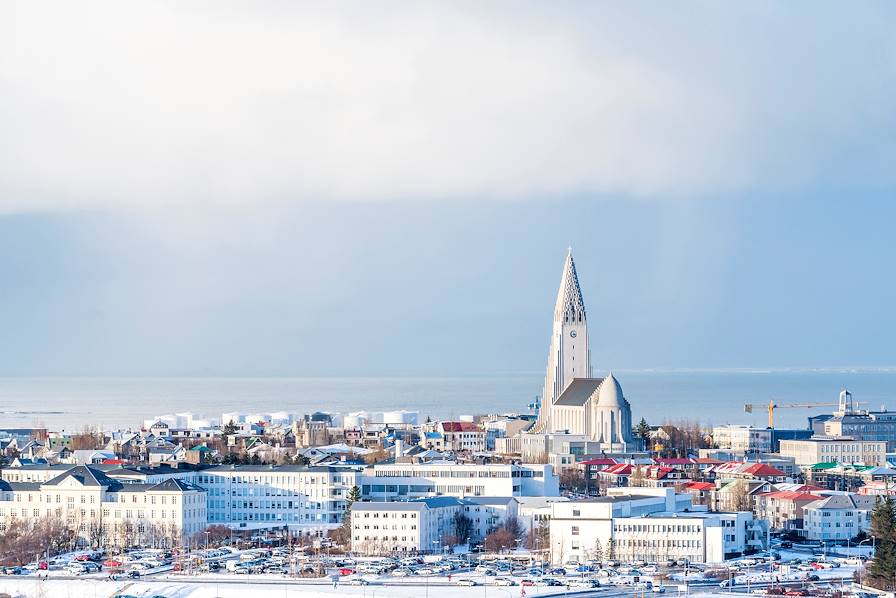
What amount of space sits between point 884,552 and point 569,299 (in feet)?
275

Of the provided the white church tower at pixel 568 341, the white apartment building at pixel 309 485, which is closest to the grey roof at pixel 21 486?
the white apartment building at pixel 309 485

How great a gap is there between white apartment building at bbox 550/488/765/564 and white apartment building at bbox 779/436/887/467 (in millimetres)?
47082

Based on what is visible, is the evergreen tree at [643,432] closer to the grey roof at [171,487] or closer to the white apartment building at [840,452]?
the white apartment building at [840,452]

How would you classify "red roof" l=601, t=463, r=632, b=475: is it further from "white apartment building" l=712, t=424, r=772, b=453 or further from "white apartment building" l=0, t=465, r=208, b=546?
"white apartment building" l=0, t=465, r=208, b=546

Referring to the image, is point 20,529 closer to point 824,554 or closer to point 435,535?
point 435,535

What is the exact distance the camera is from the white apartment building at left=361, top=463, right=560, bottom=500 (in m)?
88.7

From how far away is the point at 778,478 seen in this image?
102 m

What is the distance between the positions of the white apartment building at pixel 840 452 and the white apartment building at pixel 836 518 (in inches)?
1523

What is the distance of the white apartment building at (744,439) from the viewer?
13675 cm

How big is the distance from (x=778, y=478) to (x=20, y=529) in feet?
Answer: 124

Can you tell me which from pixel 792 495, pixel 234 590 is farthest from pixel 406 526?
pixel 792 495

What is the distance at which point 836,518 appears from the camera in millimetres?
83562

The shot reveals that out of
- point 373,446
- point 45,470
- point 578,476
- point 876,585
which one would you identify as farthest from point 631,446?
point 876,585

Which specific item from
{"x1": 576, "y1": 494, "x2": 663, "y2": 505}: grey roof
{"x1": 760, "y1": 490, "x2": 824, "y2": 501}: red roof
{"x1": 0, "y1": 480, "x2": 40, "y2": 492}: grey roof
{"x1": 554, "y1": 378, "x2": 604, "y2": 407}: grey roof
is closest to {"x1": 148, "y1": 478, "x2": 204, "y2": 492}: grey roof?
{"x1": 0, "y1": 480, "x2": 40, "y2": 492}: grey roof
